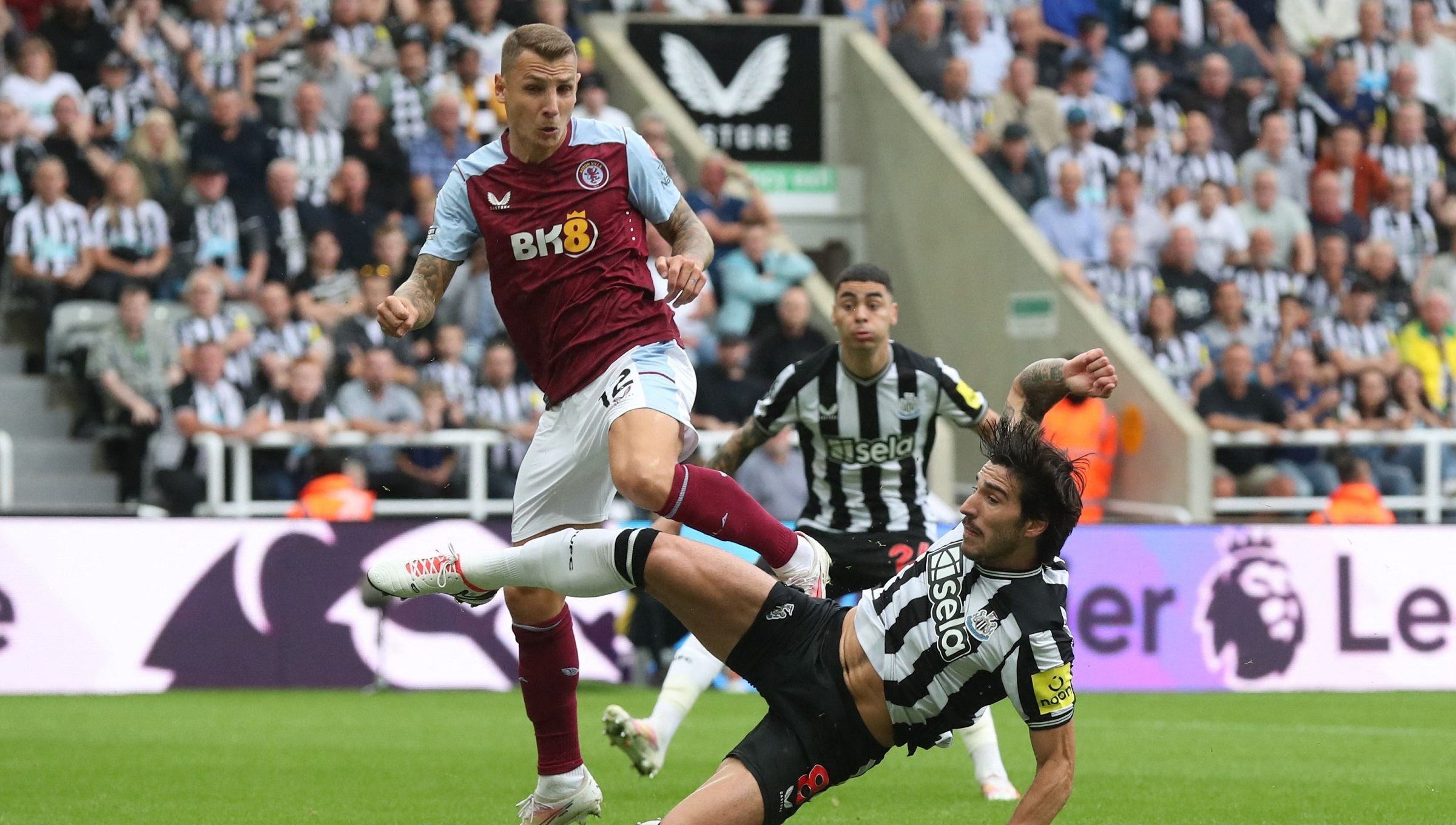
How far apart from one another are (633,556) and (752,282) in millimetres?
10168

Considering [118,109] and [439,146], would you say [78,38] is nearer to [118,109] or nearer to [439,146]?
[118,109]

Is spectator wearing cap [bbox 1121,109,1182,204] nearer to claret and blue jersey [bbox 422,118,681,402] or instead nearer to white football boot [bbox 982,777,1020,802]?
white football boot [bbox 982,777,1020,802]

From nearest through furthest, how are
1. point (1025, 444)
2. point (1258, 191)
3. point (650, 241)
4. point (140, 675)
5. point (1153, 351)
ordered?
point (1025, 444) < point (140, 675) < point (650, 241) < point (1153, 351) < point (1258, 191)

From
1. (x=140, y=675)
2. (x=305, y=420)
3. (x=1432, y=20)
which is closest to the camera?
(x=140, y=675)

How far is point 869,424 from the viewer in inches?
329

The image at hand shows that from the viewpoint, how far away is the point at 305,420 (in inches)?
550

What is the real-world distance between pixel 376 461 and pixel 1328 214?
949 cm

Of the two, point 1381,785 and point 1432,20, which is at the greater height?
point 1432,20

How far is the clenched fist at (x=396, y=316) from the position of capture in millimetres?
6219

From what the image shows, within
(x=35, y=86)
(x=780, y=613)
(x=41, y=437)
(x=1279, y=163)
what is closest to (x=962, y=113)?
(x=1279, y=163)

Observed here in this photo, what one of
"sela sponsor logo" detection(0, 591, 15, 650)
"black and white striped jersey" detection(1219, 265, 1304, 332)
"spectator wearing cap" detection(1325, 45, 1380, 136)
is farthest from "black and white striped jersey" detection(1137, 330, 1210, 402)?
"sela sponsor logo" detection(0, 591, 15, 650)

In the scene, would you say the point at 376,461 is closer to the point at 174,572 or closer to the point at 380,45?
the point at 174,572

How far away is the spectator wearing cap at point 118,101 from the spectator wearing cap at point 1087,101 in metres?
8.45

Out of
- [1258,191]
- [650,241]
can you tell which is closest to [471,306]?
[650,241]
